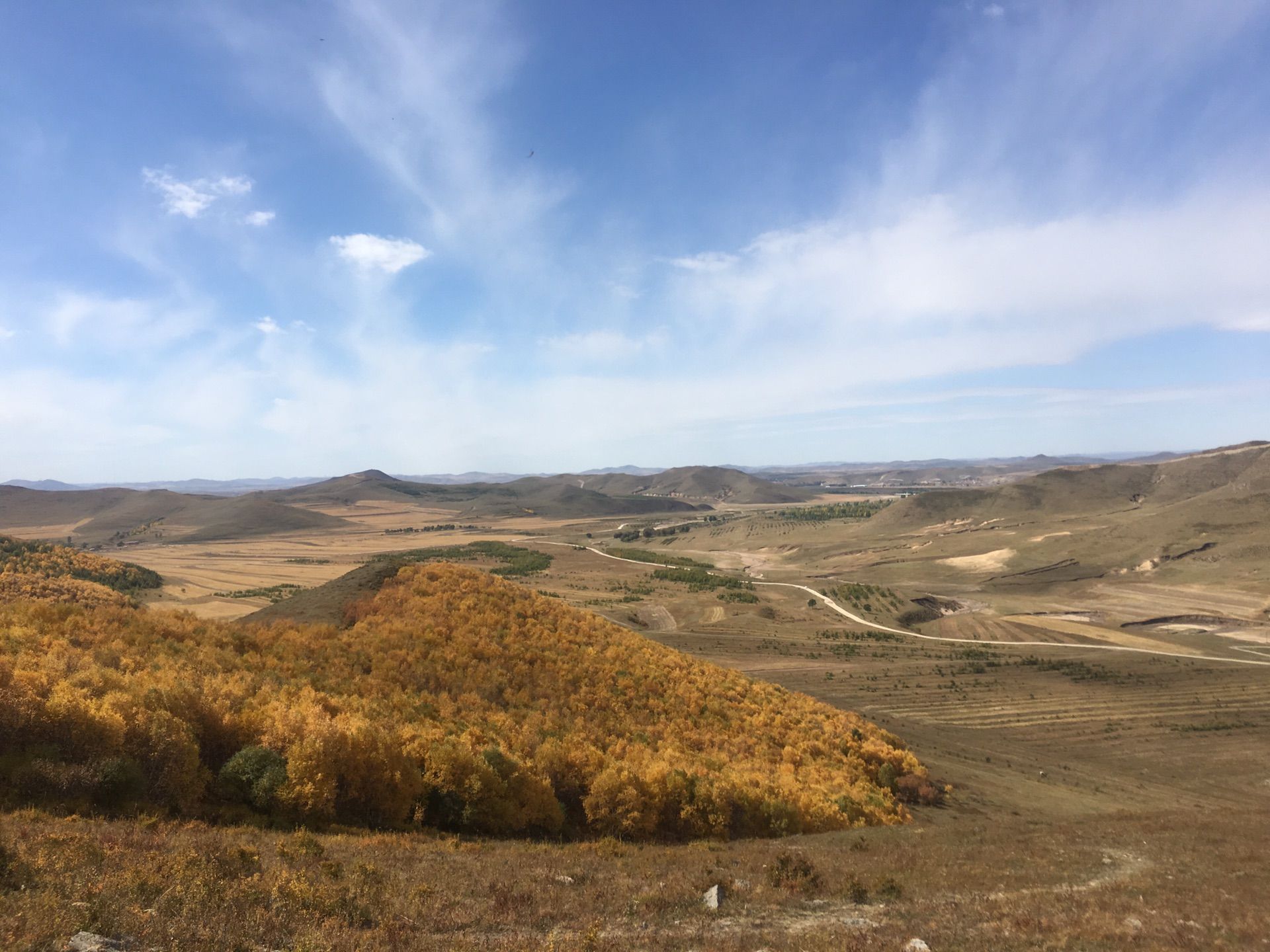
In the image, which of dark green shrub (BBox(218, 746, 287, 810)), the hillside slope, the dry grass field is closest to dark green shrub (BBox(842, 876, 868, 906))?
the dry grass field

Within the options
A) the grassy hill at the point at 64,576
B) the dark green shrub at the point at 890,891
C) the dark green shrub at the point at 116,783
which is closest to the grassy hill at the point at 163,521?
the grassy hill at the point at 64,576

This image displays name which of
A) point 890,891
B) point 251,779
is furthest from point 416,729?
point 890,891

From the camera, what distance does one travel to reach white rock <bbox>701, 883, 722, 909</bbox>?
37.3 feet

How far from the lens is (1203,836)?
57.8ft

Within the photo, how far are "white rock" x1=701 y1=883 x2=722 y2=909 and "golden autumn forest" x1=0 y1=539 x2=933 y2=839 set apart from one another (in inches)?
206

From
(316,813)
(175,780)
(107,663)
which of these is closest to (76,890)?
(175,780)

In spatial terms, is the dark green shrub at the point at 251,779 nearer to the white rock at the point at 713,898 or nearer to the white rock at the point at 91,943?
the white rock at the point at 91,943

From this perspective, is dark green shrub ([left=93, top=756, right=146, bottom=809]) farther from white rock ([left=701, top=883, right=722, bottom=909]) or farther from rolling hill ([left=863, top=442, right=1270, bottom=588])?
rolling hill ([left=863, top=442, right=1270, bottom=588])

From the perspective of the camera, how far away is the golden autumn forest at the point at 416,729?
42.0 ft

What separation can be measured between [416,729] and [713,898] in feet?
32.4

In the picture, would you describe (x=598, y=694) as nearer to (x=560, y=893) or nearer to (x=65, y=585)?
(x=560, y=893)

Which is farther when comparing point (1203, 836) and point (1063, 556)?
point (1063, 556)

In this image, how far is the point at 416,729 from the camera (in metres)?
17.6

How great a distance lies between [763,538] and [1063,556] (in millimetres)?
66901
